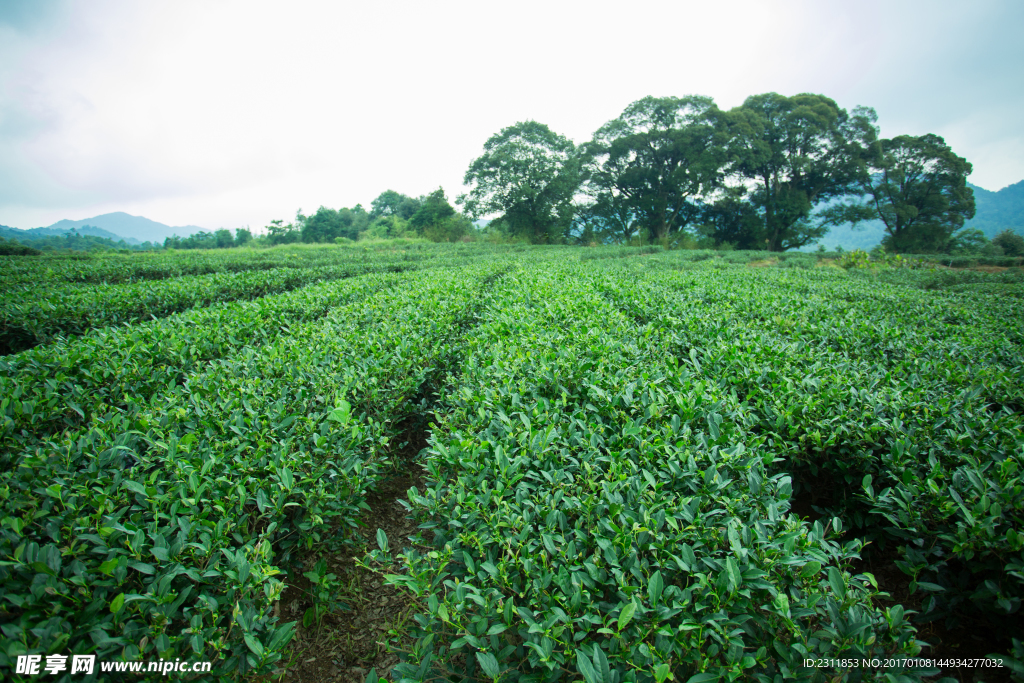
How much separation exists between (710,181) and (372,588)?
3691 cm

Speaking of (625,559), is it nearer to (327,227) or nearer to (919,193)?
(919,193)

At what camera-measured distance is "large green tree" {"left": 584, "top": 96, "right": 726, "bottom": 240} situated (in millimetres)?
30156

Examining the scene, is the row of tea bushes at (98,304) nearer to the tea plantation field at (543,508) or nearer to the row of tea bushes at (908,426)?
the tea plantation field at (543,508)

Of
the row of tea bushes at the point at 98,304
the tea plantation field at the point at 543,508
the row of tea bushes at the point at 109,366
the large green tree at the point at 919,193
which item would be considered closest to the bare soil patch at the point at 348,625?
the tea plantation field at the point at 543,508

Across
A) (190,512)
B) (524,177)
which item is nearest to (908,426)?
(190,512)

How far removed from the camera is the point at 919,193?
29.7 metres

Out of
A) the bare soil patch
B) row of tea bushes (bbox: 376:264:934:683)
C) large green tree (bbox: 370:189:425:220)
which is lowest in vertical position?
the bare soil patch

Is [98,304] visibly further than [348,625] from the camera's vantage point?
Yes

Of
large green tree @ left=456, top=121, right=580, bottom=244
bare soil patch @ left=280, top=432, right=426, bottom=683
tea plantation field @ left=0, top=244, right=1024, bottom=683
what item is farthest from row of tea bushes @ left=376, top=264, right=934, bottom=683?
large green tree @ left=456, top=121, right=580, bottom=244

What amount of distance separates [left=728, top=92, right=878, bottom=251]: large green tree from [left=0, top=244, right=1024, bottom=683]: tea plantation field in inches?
1371

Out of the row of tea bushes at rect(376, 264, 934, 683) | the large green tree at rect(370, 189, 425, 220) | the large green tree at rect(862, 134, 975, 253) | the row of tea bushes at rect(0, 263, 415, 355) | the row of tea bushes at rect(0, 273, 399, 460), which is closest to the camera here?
the row of tea bushes at rect(376, 264, 934, 683)

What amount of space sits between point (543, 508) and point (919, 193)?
44.9 m

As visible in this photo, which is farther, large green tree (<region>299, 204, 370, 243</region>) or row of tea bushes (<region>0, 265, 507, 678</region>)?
large green tree (<region>299, 204, 370, 243</region>)

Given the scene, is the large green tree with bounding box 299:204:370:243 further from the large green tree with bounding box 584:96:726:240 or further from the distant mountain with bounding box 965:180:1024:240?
the distant mountain with bounding box 965:180:1024:240
